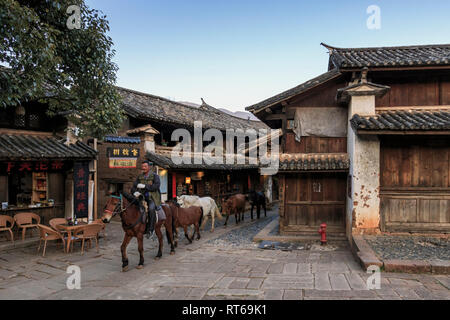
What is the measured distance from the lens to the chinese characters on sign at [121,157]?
12398 millimetres

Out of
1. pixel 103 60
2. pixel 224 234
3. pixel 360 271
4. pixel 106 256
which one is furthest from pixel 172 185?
pixel 360 271

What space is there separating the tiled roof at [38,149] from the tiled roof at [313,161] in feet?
24.5

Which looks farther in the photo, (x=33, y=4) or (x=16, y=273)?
(x=33, y=4)

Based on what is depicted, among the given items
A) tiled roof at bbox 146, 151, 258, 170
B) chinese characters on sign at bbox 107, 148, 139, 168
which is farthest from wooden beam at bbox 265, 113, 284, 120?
chinese characters on sign at bbox 107, 148, 139, 168

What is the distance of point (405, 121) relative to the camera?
8.55m

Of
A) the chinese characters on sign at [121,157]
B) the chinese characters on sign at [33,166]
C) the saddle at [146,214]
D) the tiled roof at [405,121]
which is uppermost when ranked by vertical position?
the tiled roof at [405,121]

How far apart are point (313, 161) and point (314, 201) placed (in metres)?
1.57

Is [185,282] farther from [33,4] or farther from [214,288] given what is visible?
[33,4]

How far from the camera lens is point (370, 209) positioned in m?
9.02

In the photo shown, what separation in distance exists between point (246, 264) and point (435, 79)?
28.8 feet

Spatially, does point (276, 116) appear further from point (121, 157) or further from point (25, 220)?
point (25, 220)
